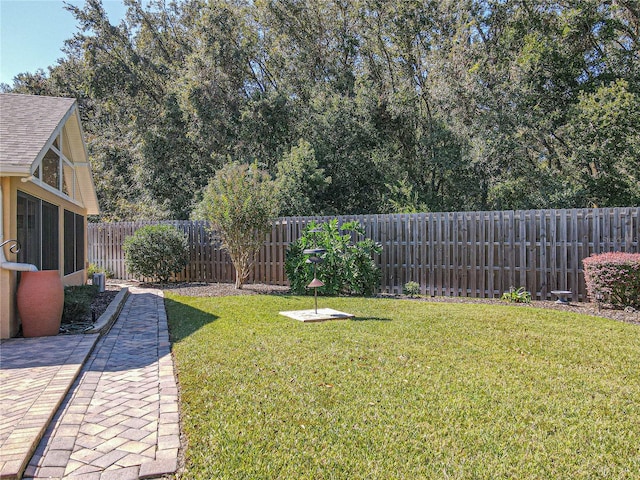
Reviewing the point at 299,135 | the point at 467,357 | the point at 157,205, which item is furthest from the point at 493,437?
the point at 157,205

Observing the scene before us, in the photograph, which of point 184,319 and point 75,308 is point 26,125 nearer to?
point 75,308

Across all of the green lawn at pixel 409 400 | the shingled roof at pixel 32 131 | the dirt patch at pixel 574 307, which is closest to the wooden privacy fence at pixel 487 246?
the dirt patch at pixel 574 307

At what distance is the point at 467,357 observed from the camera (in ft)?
16.0

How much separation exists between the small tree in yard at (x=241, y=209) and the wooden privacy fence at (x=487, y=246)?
3.81 feet

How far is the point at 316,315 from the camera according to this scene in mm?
7160

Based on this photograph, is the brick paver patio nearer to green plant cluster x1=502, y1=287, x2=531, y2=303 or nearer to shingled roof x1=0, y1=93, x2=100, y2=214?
shingled roof x1=0, y1=93, x2=100, y2=214

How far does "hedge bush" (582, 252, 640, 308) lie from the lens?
25.1 ft

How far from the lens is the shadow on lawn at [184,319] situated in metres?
6.15

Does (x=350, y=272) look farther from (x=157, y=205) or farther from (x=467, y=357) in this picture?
(x=157, y=205)

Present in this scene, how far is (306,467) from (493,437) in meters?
1.27

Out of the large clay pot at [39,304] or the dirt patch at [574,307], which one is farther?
the dirt patch at [574,307]

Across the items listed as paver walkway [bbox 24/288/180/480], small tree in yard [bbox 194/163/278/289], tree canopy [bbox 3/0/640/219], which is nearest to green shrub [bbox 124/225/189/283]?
small tree in yard [bbox 194/163/278/289]

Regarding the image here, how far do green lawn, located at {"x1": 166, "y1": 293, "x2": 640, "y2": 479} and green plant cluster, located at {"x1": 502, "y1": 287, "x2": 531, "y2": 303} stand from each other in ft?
8.58

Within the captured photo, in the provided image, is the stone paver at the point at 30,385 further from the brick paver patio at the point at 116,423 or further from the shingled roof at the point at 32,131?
the shingled roof at the point at 32,131
